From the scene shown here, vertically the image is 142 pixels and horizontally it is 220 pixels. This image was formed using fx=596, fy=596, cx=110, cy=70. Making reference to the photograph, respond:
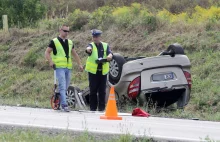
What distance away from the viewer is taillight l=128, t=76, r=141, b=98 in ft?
41.6

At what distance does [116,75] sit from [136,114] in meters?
1.53

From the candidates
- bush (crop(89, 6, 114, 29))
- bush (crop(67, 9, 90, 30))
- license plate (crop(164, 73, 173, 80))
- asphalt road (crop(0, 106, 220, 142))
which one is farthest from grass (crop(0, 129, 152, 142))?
bush (crop(67, 9, 90, 30))

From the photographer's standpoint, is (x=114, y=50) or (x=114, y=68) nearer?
(x=114, y=68)

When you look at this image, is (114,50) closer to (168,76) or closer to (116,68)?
(116,68)

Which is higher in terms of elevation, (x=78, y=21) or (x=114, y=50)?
(x=78, y=21)

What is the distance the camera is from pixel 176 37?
20.7 metres

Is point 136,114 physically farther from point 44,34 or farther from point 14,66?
point 44,34

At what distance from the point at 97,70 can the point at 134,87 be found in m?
1.00

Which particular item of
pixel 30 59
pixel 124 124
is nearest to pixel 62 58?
pixel 124 124

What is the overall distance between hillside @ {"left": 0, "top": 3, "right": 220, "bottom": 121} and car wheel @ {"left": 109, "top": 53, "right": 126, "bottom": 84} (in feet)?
7.87

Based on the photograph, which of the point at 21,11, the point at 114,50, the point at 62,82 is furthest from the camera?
the point at 21,11

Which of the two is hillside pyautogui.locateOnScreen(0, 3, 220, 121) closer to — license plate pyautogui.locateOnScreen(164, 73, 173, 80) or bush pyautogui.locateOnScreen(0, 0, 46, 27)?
bush pyautogui.locateOnScreen(0, 0, 46, 27)

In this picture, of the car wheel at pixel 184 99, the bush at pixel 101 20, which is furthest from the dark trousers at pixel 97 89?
the bush at pixel 101 20

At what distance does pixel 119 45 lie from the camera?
2214 centimetres
